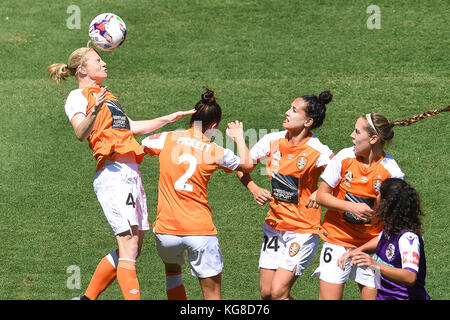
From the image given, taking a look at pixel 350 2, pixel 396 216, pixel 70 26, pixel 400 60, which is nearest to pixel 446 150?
pixel 400 60

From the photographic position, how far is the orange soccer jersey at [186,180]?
751 cm

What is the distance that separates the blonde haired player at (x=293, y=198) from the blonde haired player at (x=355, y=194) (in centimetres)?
28

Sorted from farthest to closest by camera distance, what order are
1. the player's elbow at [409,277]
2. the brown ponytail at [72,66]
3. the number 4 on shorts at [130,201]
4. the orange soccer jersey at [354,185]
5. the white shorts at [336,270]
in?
1. the brown ponytail at [72,66]
2. the number 4 on shorts at [130,201]
3. the white shorts at [336,270]
4. the orange soccer jersey at [354,185]
5. the player's elbow at [409,277]

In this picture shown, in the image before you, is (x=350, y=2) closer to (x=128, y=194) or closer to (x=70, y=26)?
(x=70, y=26)

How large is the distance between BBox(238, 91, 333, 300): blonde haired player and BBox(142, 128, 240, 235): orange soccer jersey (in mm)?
586

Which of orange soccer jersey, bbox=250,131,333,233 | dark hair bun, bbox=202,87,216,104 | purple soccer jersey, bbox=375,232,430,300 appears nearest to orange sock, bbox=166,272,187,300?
orange soccer jersey, bbox=250,131,333,233

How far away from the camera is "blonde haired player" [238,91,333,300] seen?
8.01 metres

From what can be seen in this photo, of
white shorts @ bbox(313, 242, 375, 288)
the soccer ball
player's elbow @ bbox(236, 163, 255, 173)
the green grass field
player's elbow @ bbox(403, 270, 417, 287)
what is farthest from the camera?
the green grass field

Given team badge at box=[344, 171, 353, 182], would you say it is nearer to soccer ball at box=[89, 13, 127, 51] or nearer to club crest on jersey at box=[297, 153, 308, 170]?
club crest on jersey at box=[297, 153, 308, 170]

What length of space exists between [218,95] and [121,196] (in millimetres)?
5486

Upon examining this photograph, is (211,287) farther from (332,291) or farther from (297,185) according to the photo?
(297,185)

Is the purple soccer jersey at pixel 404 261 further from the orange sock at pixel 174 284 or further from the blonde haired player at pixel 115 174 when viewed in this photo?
the blonde haired player at pixel 115 174

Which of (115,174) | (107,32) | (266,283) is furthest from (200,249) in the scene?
(107,32)

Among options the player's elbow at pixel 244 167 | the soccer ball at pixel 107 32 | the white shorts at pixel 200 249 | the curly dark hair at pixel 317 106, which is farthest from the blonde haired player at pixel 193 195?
the soccer ball at pixel 107 32
